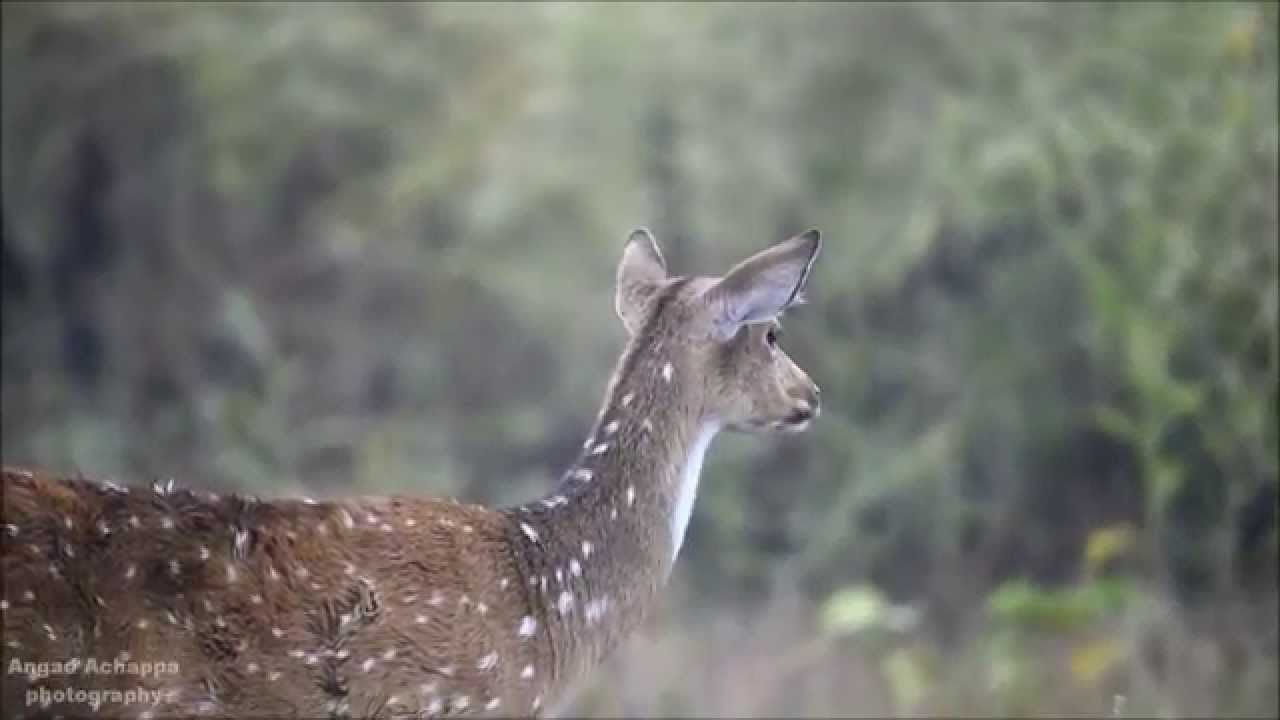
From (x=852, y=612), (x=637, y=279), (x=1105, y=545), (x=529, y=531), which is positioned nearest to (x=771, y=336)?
(x=637, y=279)

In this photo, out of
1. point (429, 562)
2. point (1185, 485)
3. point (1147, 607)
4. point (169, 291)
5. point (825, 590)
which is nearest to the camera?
point (429, 562)

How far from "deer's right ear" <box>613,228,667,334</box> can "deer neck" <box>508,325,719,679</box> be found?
273 mm

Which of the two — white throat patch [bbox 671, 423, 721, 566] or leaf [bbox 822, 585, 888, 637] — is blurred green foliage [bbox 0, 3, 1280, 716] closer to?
leaf [bbox 822, 585, 888, 637]

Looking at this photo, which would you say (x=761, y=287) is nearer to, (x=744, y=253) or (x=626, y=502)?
(x=626, y=502)

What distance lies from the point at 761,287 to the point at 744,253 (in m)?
8.62

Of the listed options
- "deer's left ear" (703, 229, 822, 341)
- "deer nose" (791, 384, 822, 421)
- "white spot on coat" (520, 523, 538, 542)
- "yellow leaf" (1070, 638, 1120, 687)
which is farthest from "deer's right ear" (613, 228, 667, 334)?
"yellow leaf" (1070, 638, 1120, 687)

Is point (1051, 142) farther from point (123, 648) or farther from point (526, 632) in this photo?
point (123, 648)

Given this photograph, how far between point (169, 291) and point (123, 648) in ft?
40.0

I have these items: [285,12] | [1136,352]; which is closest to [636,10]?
[285,12]

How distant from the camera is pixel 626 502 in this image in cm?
674

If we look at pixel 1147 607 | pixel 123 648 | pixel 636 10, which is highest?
pixel 636 10

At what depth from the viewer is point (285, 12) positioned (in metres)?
15.9

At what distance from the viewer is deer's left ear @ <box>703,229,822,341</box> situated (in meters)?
6.77

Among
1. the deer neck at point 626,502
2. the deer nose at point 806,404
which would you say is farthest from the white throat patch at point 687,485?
the deer nose at point 806,404
